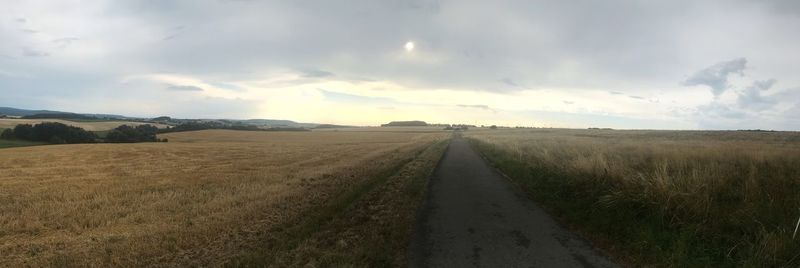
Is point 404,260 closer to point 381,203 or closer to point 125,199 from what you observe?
point 381,203

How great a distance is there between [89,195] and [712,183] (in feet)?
64.9

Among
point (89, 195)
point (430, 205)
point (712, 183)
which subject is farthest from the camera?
point (89, 195)

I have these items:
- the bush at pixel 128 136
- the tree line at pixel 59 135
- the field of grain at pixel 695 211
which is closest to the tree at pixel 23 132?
the tree line at pixel 59 135

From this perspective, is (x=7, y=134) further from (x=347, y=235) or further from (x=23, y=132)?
(x=347, y=235)

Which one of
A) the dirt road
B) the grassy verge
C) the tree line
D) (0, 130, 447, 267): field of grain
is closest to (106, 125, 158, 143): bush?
the tree line

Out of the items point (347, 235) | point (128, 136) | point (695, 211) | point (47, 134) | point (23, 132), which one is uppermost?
point (695, 211)

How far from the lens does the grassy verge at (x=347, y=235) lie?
22.8 ft

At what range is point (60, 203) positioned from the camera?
13.3 m

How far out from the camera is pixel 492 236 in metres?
8.14

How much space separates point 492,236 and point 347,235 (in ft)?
9.90

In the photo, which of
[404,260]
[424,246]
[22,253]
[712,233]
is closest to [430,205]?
[424,246]

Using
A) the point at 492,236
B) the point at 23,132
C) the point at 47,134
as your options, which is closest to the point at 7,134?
the point at 23,132

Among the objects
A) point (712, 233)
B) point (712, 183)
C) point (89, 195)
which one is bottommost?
point (89, 195)

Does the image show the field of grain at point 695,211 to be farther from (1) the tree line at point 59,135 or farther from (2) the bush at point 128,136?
(2) the bush at point 128,136
